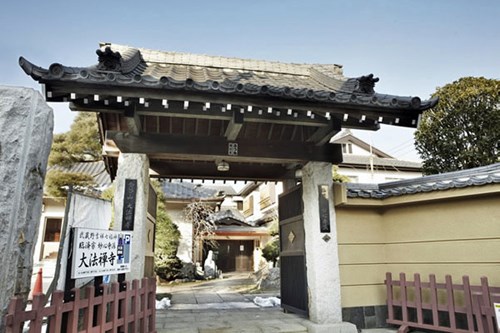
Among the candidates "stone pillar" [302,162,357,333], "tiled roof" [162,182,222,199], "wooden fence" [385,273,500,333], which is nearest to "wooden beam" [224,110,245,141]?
"stone pillar" [302,162,357,333]

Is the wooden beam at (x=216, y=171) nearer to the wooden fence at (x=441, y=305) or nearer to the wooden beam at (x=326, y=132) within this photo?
the wooden beam at (x=326, y=132)

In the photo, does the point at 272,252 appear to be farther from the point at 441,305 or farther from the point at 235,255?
the point at 441,305

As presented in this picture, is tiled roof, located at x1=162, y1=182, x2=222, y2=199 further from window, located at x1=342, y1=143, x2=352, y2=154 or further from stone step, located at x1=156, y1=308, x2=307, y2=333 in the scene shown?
window, located at x1=342, y1=143, x2=352, y2=154

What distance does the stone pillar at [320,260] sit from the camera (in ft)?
16.0

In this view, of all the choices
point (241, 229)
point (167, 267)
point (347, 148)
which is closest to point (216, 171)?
point (167, 267)

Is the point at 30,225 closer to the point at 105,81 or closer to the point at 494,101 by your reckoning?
the point at 105,81

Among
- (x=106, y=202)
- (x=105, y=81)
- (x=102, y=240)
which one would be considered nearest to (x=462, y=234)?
(x=102, y=240)

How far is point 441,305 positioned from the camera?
14.6 feet

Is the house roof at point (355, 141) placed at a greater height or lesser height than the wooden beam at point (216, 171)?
greater

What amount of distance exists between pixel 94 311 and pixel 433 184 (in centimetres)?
482

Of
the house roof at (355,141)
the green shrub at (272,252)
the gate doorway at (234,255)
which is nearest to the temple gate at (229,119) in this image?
the green shrub at (272,252)

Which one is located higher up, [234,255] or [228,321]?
[234,255]

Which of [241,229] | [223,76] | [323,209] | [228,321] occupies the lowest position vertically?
[228,321]

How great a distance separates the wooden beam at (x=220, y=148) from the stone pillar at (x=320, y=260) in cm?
24
